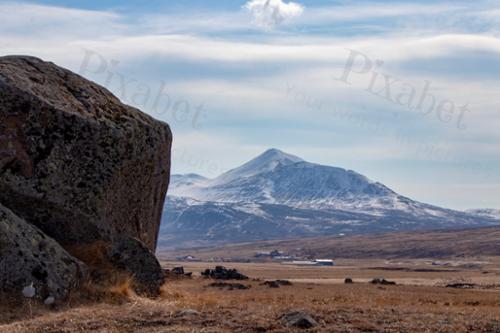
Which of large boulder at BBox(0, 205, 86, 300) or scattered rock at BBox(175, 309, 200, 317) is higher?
large boulder at BBox(0, 205, 86, 300)

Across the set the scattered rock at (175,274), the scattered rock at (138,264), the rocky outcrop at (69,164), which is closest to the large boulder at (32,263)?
the rocky outcrop at (69,164)

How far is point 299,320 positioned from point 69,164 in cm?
842

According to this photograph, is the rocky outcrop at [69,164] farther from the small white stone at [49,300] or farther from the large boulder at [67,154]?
the small white stone at [49,300]

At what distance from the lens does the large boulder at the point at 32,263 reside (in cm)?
1681

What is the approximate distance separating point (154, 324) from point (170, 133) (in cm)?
970

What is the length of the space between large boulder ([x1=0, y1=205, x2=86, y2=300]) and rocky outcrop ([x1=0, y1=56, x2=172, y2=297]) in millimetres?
58

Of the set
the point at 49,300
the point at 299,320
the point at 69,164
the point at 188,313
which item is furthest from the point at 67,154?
the point at 299,320

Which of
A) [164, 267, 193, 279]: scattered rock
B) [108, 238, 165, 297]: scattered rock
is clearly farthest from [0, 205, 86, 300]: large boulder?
[164, 267, 193, 279]: scattered rock

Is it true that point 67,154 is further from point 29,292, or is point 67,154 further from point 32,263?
point 29,292

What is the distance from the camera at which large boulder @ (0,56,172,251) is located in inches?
770

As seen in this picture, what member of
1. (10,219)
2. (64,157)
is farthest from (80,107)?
(10,219)

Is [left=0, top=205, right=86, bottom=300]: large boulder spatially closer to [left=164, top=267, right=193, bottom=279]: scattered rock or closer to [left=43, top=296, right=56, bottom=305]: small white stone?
[left=43, top=296, right=56, bottom=305]: small white stone

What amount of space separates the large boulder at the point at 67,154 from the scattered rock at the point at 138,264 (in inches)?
20.8

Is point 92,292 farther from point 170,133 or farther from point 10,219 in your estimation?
point 170,133
